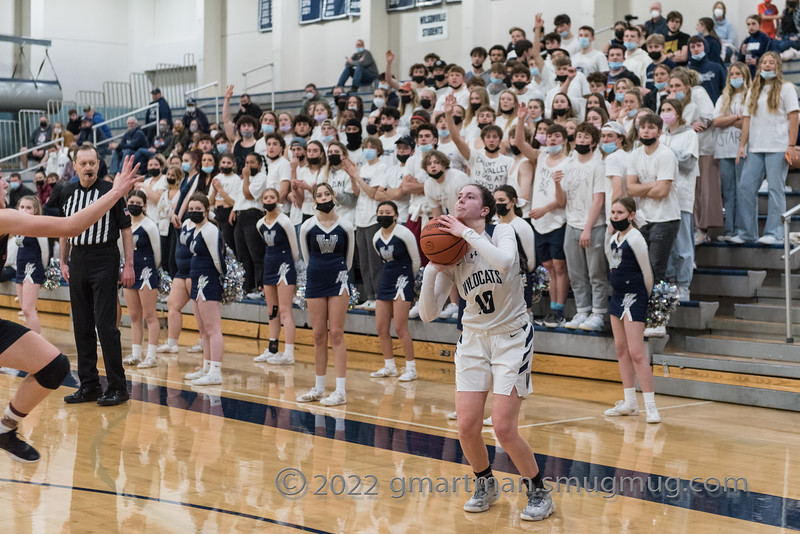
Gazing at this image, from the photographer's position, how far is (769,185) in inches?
396

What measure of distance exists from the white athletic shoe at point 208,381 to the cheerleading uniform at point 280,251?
165 cm

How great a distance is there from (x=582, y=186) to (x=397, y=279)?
2.05 m

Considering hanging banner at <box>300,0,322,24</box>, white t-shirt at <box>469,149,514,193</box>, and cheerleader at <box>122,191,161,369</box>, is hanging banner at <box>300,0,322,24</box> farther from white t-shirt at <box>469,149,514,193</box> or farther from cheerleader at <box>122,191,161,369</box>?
white t-shirt at <box>469,149,514,193</box>

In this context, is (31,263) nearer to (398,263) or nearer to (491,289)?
(398,263)

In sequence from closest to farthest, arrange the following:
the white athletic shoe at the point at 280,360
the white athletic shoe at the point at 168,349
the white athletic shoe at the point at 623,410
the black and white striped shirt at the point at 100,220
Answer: the white athletic shoe at the point at 623,410
the black and white striped shirt at the point at 100,220
the white athletic shoe at the point at 280,360
the white athletic shoe at the point at 168,349

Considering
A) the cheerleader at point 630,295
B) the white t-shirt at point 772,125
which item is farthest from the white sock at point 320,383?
the white t-shirt at point 772,125

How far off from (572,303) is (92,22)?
21.8 meters

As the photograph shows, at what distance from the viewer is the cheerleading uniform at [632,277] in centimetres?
772

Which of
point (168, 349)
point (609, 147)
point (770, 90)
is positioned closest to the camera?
point (609, 147)

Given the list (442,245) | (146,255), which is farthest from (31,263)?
(442,245)

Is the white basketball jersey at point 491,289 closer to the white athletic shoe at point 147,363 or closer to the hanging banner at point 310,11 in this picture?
the white athletic shoe at point 147,363

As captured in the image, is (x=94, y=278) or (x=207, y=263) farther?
(x=207, y=263)

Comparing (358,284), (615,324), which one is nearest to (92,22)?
(358,284)

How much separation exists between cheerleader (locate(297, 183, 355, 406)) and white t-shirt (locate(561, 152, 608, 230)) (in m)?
2.31
